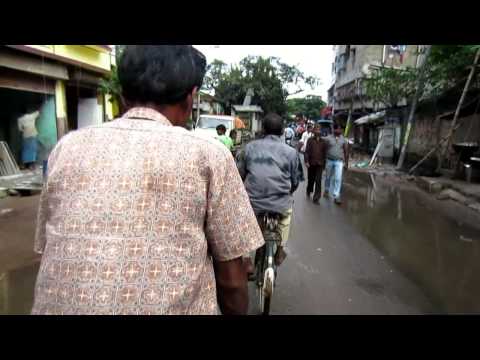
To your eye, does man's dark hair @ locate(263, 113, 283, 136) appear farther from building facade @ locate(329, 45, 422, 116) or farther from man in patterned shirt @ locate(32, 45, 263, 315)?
building facade @ locate(329, 45, 422, 116)

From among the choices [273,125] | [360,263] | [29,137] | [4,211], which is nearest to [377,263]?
[360,263]

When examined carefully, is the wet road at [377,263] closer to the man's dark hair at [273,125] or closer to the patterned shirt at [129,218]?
the man's dark hair at [273,125]

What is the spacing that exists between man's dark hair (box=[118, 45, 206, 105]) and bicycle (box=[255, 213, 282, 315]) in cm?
238

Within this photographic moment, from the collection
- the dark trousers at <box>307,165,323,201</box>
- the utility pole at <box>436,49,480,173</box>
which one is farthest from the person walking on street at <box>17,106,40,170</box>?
the utility pole at <box>436,49,480,173</box>

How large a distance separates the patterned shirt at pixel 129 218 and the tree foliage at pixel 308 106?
67.9 m

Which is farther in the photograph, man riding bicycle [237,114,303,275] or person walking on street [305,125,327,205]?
person walking on street [305,125,327,205]

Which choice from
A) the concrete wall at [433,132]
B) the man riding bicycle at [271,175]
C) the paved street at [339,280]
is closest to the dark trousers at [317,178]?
the paved street at [339,280]

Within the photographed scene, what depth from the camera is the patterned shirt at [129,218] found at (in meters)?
1.03

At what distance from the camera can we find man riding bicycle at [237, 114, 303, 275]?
363 centimetres

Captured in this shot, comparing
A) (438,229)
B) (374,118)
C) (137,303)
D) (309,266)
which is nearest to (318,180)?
(438,229)

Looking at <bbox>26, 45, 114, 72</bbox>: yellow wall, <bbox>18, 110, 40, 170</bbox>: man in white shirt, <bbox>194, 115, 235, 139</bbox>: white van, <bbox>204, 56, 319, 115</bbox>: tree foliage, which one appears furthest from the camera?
<bbox>204, 56, 319, 115</bbox>: tree foliage
